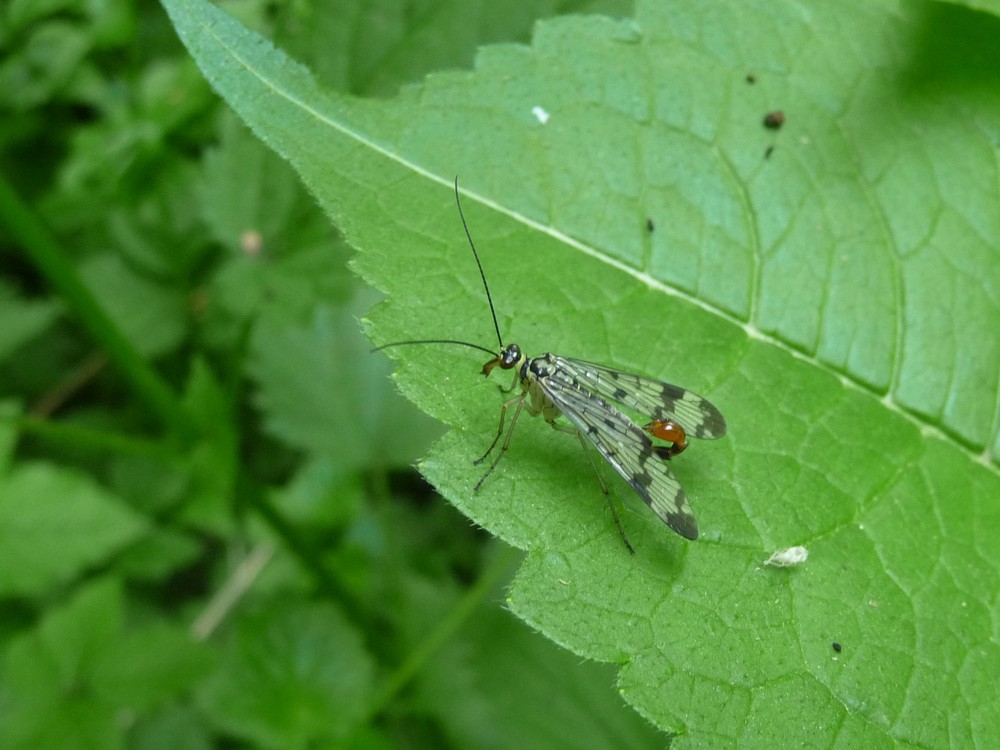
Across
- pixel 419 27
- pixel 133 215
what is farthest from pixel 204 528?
pixel 419 27

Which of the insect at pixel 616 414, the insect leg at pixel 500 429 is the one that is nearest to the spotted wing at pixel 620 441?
the insect at pixel 616 414

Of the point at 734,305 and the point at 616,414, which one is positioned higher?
the point at 734,305

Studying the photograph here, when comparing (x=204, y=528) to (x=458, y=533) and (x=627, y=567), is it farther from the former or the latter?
(x=627, y=567)

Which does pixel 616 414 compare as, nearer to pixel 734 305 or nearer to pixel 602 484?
pixel 602 484

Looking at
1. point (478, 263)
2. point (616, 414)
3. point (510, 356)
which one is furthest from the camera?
point (616, 414)

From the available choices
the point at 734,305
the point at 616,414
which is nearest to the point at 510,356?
the point at 616,414

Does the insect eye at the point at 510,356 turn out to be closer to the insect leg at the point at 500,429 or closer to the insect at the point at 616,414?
the insect at the point at 616,414

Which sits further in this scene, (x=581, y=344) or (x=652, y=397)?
(x=652, y=397)
